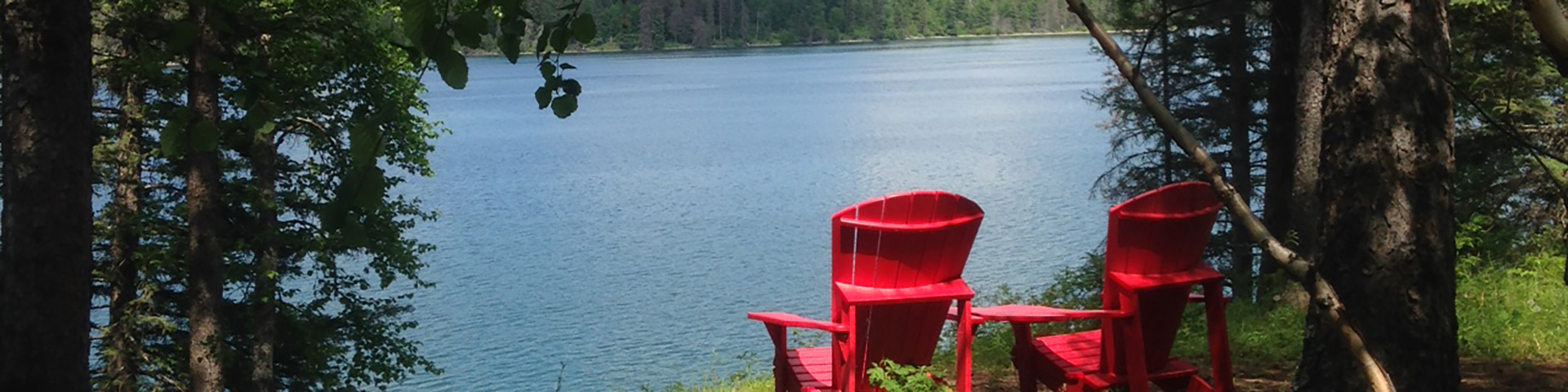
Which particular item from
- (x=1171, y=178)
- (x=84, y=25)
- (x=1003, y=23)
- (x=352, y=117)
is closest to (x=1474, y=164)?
(x=1171, y=178)

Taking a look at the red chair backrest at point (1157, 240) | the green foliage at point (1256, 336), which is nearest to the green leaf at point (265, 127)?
the red chair backrest at point (1157, 240)

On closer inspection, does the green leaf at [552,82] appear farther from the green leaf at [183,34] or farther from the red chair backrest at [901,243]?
the red chair backrest at [901,243]

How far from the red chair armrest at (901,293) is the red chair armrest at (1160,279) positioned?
0.42 meters

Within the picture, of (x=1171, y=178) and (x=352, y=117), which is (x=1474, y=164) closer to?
(x=1171, y=178)

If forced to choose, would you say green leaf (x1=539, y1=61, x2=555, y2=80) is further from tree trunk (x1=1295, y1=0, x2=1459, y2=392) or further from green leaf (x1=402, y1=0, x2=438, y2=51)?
tree trunk (x1=1295, y1=0, x2=1459, y2=392)

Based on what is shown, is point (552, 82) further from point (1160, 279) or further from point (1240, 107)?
point (1240, 107)

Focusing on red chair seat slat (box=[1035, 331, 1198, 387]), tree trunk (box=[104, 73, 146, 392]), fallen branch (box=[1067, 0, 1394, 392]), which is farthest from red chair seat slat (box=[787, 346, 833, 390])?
tree trunk (box=[104, 73, 146, 392])

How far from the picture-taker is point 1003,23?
294ft

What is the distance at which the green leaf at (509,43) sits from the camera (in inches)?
52.3

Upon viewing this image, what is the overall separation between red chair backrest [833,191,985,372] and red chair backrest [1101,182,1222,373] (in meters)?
0.40

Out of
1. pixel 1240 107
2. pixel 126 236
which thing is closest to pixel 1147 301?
pixel 1240 107

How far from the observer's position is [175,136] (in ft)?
3.86

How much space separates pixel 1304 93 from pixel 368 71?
26.1 feet

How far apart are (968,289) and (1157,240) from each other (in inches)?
21.4
